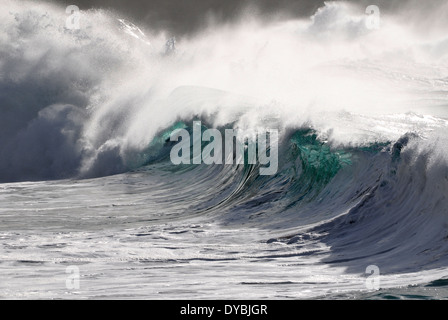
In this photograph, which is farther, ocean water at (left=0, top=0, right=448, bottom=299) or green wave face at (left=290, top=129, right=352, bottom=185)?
green wave face at (left=290, top=129, right=352, bottom=185)

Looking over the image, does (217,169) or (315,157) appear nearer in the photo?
(315,157)

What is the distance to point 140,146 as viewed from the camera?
61.8ft

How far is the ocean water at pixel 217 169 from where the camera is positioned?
25.8ft

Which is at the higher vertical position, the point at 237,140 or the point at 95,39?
the point at 95,39

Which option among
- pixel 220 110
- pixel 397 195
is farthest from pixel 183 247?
pixel 220 110

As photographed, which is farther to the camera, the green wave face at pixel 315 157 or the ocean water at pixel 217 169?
the green wave face at pixel 315 157

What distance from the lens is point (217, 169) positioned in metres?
15.3

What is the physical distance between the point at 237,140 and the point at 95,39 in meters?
11.2

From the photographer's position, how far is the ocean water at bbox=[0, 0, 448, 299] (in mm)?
7875

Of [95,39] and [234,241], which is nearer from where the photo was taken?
[234,241]
